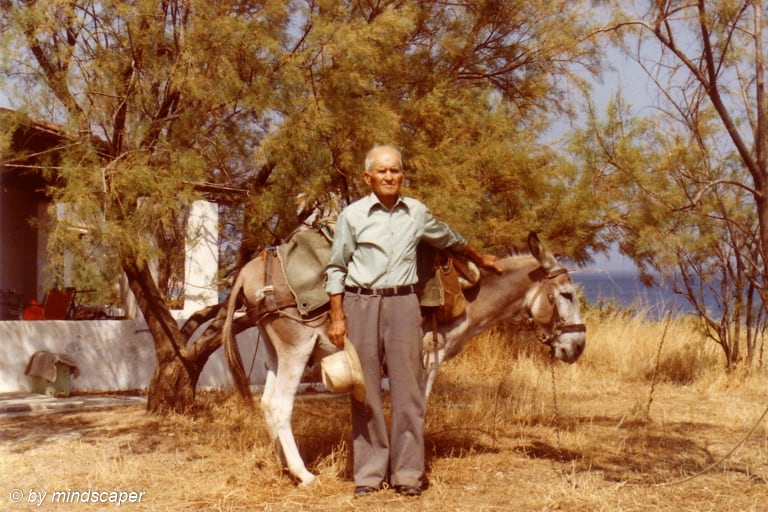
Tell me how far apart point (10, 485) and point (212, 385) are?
523cm

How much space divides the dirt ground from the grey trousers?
21 centimetres

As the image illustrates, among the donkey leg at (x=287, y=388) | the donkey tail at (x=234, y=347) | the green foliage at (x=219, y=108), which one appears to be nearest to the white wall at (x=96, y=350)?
the green foliage at (x=219, y=108)

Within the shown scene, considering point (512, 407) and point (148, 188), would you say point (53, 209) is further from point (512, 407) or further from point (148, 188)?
point (512, 407)

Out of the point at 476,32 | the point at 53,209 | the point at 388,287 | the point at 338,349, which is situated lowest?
the point at 338,349

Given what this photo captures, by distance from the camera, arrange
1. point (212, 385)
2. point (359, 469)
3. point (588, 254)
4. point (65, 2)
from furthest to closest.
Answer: point (588, 254) < point (212, 385) < point (65, 2) < point (359, 469)

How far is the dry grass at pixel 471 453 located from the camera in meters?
5.46

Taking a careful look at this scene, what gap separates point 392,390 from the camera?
18.4 feet

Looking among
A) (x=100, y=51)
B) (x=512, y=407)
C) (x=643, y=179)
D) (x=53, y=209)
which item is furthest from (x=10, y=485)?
(x=643, y=179)

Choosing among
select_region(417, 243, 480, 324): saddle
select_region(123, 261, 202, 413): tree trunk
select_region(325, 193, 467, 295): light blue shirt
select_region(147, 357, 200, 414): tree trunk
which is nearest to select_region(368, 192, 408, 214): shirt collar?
select_region(325, 193, 467, 295): light blue shirt

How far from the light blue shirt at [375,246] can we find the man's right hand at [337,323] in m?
0.06

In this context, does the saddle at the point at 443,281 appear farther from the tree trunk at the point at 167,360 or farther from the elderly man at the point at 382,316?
the tree trunk at the point at 167,360

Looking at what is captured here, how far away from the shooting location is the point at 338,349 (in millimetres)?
5895

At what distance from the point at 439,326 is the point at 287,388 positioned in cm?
123
